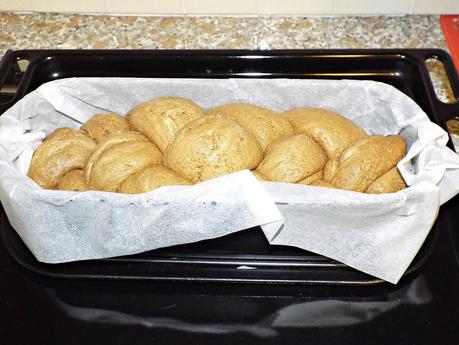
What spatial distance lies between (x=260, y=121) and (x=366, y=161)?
Result: 160 mm

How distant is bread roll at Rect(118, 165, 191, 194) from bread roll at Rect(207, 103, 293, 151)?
123mm

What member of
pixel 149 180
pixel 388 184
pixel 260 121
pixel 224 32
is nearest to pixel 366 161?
pixel 388 184

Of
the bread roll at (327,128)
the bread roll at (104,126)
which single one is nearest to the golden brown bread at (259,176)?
the bread roll at (327,128)

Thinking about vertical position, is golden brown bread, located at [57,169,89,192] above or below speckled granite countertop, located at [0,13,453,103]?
below

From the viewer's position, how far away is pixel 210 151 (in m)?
0.67

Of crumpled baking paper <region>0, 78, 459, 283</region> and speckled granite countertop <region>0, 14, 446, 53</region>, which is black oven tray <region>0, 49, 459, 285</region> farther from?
speckled granite countertop <region>0, 14, 446, 53</region>

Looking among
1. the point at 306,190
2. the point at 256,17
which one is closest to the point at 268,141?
the point at 306,190

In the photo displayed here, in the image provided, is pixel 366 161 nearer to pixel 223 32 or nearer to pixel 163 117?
pixel 163 117

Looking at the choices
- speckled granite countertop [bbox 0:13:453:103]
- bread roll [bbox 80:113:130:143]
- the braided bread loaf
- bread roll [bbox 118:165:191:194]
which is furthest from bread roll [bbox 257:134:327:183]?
speckled granite countertop [bbox 0:13:453:103]

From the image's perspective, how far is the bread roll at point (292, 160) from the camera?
0.69 m

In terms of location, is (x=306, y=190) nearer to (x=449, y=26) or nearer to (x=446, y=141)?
(x=446, y=141)

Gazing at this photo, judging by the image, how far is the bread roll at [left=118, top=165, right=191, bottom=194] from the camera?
656 millimetres

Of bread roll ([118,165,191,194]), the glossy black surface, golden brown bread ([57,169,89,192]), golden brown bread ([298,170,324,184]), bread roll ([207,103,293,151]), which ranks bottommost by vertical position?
the glossy black surface

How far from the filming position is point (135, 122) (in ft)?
2.52
